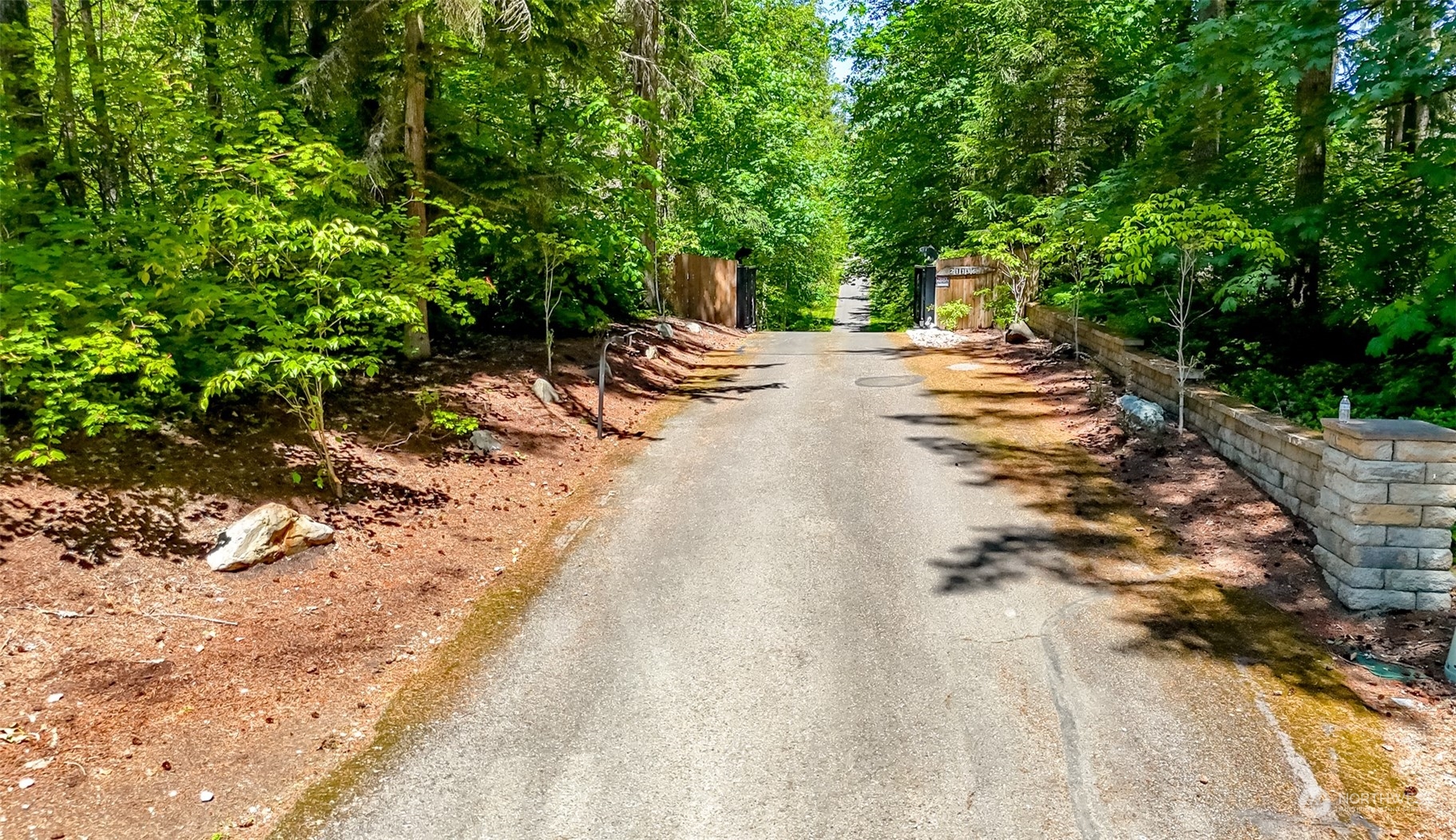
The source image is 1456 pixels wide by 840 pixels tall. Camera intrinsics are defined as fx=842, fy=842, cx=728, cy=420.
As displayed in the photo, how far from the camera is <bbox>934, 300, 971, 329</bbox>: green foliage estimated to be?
1812cm

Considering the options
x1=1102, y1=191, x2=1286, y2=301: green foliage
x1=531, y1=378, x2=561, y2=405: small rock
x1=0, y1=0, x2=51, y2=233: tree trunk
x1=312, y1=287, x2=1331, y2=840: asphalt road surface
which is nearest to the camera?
x1=312, y1=287, x2=1331, y2=840: asphalt road surface

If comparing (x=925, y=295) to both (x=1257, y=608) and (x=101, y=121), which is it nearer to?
(x=1257, y=608)

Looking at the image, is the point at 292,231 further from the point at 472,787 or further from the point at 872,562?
the point at 872,562

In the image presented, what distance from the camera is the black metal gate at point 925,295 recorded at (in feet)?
66.5

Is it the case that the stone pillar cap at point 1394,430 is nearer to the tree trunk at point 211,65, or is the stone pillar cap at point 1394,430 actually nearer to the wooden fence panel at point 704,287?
the tree trunk at point 211,65

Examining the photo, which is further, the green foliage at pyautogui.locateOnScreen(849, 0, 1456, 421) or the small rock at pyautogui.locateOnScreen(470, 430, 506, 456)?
the small rock at pyautogui.locateOnScreen(470, 430, 506, 456)

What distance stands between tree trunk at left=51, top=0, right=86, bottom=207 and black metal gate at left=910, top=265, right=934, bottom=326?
16.5 meters

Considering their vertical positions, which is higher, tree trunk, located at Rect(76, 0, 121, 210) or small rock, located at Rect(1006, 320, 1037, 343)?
tree trunk, located at Rect(76, 0, 121, 210)

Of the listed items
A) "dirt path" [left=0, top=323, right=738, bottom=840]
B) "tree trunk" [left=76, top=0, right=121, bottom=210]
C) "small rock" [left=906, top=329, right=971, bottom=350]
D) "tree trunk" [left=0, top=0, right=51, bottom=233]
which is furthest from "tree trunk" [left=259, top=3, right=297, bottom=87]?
"small rock" [left=906, top=329, right=971, bottom=350]

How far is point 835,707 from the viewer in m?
4.36

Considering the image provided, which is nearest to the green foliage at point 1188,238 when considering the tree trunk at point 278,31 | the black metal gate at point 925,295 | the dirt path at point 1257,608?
the dirt path at point 1257,608

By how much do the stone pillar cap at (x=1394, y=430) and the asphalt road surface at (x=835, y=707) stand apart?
1758mm

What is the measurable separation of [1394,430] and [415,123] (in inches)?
353

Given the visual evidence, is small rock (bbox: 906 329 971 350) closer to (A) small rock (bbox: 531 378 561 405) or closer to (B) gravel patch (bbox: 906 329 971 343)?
(B) gravel patch (bbox: 906 329 971 343)
